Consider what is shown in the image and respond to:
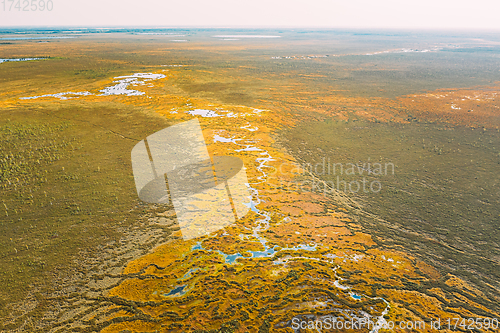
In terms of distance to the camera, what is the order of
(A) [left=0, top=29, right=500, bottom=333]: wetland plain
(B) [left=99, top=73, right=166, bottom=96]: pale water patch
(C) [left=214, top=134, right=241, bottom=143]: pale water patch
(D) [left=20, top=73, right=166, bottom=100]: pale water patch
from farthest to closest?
1. (B) [left=99, top=73, right=166, bottom=96]: pale water patch
2. (D) [left=20, top=73, right=166, bottom=100]: pale water patch
3. (C) [left=214, top=134, right=241, bottom=143]: pale water patch
4. (A) [left=0, top=29, right=500, bottom=333]: wetland plain

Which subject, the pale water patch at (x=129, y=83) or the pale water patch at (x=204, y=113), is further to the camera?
the pale water patch at (x=129, y=83)

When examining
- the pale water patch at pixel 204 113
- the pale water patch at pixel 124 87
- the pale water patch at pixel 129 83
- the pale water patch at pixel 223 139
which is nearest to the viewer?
the pale water patch at pixel 223 139

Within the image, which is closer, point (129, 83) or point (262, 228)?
point (262, 228)

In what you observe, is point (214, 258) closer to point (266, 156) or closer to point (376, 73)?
point (266, 156)

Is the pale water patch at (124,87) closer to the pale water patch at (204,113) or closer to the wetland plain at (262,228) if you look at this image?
the wetland plain at (262,228)

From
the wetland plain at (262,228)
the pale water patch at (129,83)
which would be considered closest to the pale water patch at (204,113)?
the wetland plain at (262,228)

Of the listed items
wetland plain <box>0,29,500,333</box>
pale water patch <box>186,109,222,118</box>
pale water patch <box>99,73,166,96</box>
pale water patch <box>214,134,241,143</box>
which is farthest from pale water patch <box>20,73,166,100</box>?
pale water patch <box>214,134,241,143</box>

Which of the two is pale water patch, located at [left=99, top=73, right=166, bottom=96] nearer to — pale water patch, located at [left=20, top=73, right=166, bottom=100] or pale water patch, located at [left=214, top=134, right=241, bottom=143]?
pale water patch, located at [left=20, top=73, right=166, bottom=100]

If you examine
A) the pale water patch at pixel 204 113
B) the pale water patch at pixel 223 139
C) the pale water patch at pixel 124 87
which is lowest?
the pale water patch at pixel 223 139

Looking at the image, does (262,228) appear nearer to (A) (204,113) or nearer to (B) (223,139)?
(B) (223,139)

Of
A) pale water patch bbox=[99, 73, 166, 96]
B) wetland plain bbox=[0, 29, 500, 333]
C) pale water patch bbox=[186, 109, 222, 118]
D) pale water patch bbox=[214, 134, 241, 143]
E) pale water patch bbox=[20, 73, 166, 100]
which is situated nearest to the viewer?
wetland plain bbox=[0, 29, 500, 333]

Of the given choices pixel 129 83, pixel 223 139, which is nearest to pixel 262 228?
pixel 223 139
